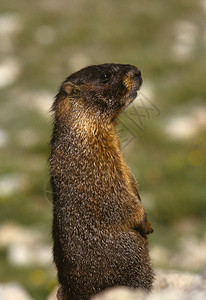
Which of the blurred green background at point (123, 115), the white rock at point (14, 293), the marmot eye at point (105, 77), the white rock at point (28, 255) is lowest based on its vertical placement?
the white rock at point (28, 255)

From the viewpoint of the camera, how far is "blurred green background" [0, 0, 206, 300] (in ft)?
33.2

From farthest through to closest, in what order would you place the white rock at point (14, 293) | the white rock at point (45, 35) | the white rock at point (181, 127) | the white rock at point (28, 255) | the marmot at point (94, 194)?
the white rock at point (45, 35), the white rock at point (181, 127), the white rock at point (28, 255), the white rock at point (14, 293), the marmot at point (94, 194)

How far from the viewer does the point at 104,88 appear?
221 inches

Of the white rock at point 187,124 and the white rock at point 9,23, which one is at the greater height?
the white rock at point 9,23

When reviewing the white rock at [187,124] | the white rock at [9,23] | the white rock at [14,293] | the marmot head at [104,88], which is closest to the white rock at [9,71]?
the white rock at [9,23]

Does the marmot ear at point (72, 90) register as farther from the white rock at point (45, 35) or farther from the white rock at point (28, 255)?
the white rock at point (45, 35)

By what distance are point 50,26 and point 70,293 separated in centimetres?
1246

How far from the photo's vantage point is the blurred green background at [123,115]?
33.2ft

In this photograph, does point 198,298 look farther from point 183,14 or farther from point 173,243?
point 183,14

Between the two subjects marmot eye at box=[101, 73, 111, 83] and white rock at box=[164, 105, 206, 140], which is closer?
marmot eye at box=[101, 73, 111, 83]

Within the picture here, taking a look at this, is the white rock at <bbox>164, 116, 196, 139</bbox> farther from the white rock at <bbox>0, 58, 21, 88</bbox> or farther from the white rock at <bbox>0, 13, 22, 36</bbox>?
the white rock at <bbox>0, 13, 22, 36</bbox>

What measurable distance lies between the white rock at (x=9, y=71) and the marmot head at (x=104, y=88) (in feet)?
31.6

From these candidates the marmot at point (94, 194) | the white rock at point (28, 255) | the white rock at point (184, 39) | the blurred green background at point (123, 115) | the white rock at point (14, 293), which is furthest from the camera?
the white rock at point (184, 39)

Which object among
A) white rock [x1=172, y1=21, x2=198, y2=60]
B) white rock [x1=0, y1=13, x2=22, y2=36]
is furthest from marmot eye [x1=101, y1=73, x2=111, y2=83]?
white rock [x1=0, y1=13, x2=22, y2=36]
